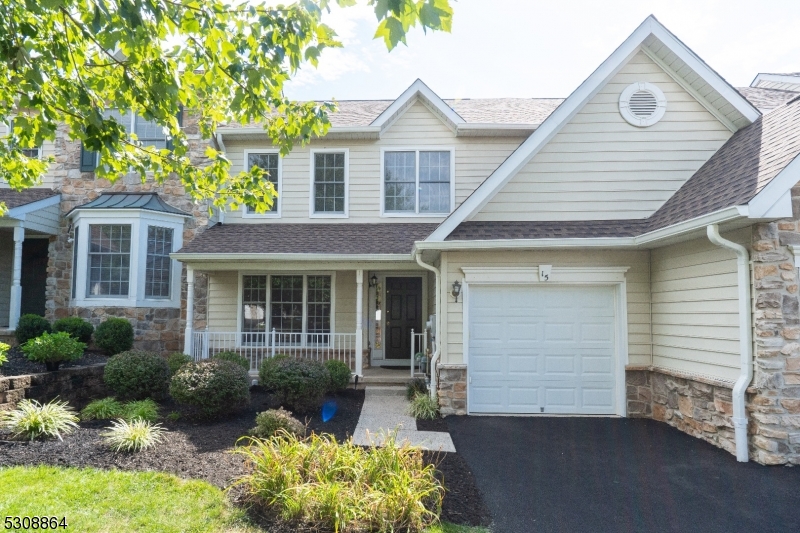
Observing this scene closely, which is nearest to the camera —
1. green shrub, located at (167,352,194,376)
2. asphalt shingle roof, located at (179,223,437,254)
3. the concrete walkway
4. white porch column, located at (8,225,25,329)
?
the concrete walkway

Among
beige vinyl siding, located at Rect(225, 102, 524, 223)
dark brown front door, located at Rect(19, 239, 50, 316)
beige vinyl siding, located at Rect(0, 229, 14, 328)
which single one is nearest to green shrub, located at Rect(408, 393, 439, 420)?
beige vinyl siding, located at Rect(225, 102, 524, 223)

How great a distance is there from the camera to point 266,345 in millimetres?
10344

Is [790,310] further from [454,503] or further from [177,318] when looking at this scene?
[177,318]

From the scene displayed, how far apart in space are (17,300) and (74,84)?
8.70m

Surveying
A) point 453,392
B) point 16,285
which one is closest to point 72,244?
point 16,285

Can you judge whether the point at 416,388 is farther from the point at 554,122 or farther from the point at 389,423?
the point at 554,122

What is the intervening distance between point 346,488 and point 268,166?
9251mm

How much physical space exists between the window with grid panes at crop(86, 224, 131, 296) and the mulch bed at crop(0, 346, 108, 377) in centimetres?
159

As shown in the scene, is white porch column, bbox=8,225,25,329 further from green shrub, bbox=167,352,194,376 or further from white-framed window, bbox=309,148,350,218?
white-framed window, bbox=309,148,350,218

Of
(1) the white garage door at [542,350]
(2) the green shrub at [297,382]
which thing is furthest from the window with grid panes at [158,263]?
(1) the white garage door at [542,350]

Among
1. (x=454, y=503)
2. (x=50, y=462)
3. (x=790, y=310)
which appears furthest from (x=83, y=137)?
(x=790, y=310)

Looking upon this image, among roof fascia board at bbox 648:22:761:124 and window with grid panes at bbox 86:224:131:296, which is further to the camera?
window with grid panes at bbox 86:224:131:296

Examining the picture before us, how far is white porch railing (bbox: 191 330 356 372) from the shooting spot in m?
10.3

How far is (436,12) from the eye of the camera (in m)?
3.03
